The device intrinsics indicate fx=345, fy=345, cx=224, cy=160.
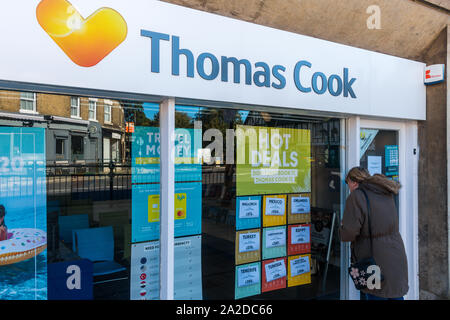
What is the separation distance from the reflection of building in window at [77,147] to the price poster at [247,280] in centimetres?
189

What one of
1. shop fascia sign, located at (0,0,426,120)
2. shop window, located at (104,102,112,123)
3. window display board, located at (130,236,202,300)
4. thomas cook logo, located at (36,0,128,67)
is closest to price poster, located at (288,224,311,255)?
window display board, located at (130,236,202,300)

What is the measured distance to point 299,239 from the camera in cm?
398

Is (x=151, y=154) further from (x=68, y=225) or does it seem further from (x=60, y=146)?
(x=68, y=225)

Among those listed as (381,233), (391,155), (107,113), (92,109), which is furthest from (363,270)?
(92,109)

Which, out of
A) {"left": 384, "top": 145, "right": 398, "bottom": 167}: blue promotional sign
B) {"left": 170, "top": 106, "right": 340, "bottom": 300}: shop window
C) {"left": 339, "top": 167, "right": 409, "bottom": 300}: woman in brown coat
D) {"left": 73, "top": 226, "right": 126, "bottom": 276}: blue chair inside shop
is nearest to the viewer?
{"left": 73, "top": 226, "right": 126, "bottom": 276}: blue chair inside shop

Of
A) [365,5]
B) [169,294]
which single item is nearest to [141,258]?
[169,294]

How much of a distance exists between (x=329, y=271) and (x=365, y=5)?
3.10m

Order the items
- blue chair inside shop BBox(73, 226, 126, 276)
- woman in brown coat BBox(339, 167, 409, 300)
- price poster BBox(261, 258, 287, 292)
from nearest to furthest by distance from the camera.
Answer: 1. blue chair inside shop BBox(73, 226, 126, 276)
2. woman in brown coat BBox(339, 167, 409, 300)
3. price poster BBox(261, 258, 287, 292)

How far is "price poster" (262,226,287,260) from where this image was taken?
12.2ft

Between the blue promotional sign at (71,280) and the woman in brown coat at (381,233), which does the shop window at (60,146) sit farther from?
the woman in brown coat at (381,233)

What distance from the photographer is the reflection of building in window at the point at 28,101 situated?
2.52 m

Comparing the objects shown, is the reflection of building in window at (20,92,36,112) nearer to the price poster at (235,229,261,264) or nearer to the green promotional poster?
the green promotional poster

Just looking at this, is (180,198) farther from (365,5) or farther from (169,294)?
(365,5)

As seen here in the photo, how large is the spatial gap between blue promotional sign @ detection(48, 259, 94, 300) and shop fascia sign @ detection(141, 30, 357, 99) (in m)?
1.74
